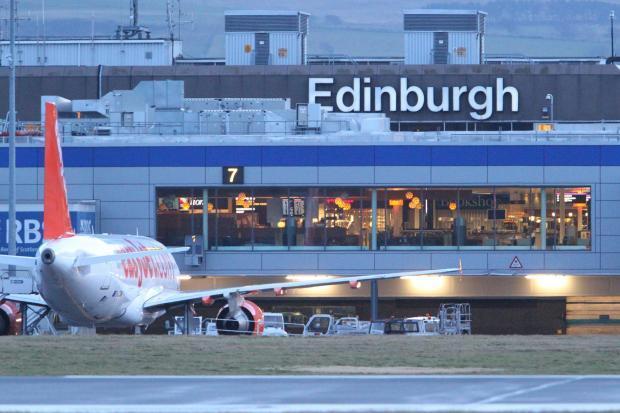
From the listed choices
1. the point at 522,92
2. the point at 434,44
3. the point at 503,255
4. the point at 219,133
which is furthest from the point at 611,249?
the point at 434,44

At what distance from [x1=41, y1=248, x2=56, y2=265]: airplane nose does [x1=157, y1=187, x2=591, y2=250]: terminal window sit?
2816 centimetres

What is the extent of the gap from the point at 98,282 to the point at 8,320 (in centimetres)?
677

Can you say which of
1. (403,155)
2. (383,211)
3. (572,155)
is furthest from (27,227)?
(572,155)

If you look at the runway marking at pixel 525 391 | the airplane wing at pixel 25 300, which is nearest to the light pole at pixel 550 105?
the airplane wing at pixel 25 300

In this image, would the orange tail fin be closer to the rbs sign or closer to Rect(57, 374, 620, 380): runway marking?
Rect(57, 374, 620, 380): runway marking

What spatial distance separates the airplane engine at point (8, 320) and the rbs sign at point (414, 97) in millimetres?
44973

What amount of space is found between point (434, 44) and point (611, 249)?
109ft

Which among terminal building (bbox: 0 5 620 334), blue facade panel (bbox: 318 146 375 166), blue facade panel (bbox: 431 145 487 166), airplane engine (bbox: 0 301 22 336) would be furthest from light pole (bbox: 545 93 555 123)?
airplane engine (bbox: 0 301 22 336)

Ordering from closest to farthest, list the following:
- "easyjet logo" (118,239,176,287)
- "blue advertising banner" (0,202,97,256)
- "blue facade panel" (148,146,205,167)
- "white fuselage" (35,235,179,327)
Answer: "white fuselage" (35,235,179,327) → "easyjet logo" (118,239,176,287) → "blue advertising banner" (0,202,97,256) → "blue facade panel" (148,146,205,167)

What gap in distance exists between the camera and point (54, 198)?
4659cm

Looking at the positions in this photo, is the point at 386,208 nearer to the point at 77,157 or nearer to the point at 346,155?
the point at 346,155

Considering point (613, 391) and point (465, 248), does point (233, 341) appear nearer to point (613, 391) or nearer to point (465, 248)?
point (613, 391)

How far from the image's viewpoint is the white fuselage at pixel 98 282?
43.3 meters

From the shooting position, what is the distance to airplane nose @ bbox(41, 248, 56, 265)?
42.4m
